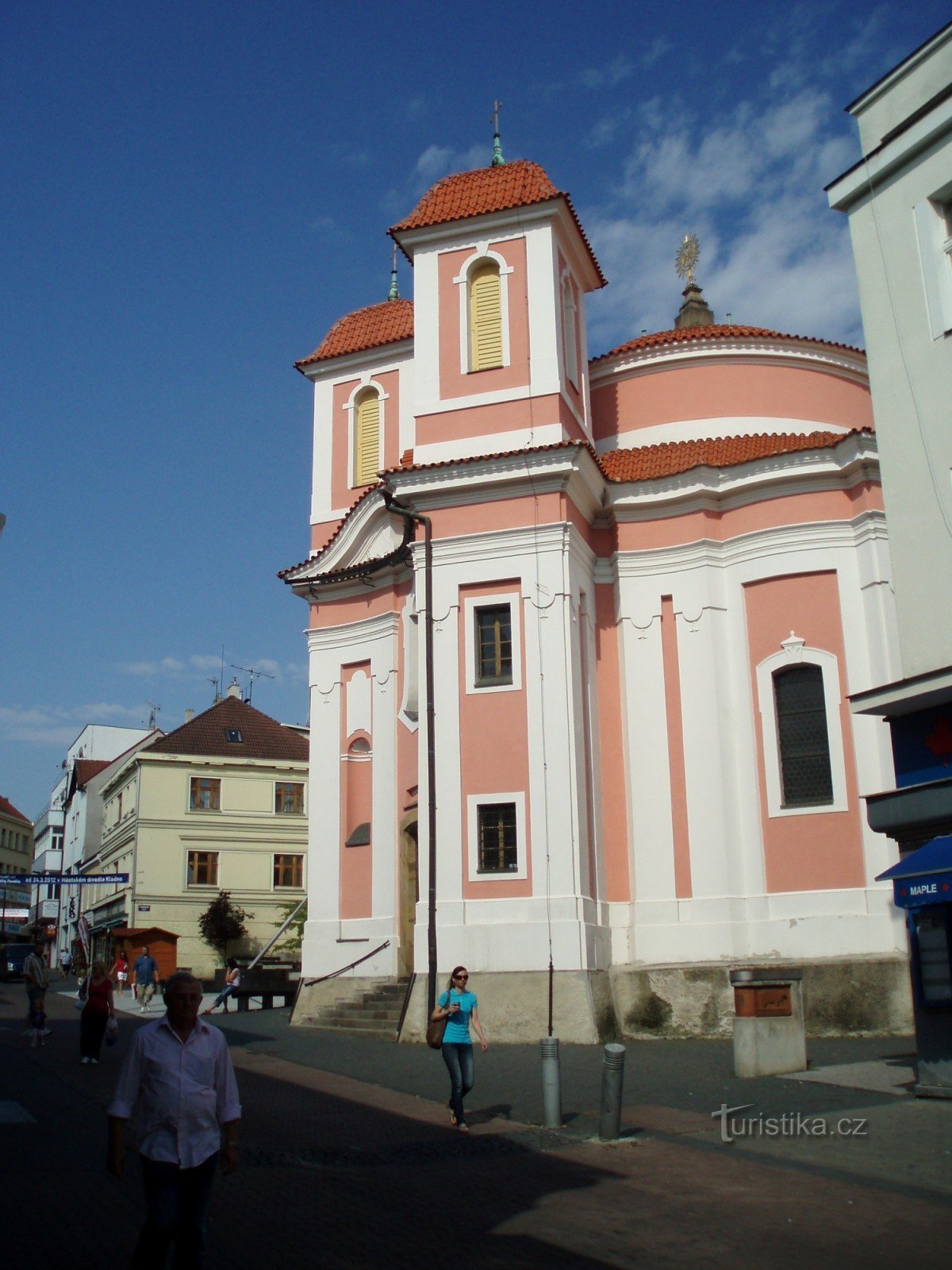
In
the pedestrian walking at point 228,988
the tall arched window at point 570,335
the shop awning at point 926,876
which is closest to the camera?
the shop awning at point 926,876

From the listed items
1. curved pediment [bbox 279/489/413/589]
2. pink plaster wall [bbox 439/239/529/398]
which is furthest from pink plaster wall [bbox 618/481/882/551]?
curved pediment [bbox 279/489/413/589]

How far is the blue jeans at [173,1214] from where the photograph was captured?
216 inches

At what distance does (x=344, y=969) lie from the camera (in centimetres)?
2294

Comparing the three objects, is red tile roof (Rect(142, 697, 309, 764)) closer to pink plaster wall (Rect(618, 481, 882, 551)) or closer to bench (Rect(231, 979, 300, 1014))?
bench (Rect(231, 979, 300, 1014))

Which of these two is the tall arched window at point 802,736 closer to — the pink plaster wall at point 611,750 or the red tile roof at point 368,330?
the pink plaster wall at point 611,750

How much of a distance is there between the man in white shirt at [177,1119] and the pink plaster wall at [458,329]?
1717 centimetres

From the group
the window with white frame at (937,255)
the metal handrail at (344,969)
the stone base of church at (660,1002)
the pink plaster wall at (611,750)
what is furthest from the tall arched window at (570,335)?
the metal handrail at (344,969)

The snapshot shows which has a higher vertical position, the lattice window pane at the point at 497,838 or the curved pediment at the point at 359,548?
the curved pediment at the point at 359,548

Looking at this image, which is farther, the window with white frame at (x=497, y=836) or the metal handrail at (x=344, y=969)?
the metal handrail at (x=344, y=969)

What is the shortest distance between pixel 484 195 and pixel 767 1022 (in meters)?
15.9

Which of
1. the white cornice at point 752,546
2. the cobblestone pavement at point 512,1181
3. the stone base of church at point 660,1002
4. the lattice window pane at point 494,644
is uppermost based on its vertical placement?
the white cornice at point 752,546

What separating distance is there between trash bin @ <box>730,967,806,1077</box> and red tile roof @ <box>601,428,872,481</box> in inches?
408

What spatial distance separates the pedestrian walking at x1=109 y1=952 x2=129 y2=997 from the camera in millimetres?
36750
